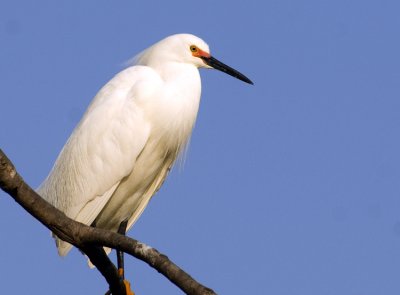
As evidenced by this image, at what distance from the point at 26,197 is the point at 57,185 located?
134 inches

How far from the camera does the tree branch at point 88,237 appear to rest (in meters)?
3.51

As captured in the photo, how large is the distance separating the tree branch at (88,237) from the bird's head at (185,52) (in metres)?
3.29

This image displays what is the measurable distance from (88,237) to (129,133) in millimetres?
3037

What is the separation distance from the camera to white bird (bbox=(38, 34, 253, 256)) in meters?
7.00

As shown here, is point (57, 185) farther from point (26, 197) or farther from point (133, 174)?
point (26, 197)

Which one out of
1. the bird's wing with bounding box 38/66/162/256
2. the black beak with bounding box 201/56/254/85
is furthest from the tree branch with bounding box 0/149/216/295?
the black beak with bounding box 201/56/254/85

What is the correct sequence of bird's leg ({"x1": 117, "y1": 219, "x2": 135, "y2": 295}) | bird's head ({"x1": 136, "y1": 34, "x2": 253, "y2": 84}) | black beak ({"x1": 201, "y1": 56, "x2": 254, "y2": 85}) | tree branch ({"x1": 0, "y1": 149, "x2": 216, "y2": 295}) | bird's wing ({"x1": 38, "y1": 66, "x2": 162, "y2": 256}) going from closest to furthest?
tree branch ({"x1": 0, "y1": 149, "x2": 216, "y2": 295}), bird's leg ({"x1": 117, "y1": 219, "x2": 135, "y2": 295}), bird's wing ({"x1": 38, "y1": 66, "x2": 162, "y2": 256}), bird's head ({"x1": 136, "y1": 34, "x2": 253, "y2": 84}), black beak ({"x1": 201, "y1": 56, "x2": 254, "y2": 85})

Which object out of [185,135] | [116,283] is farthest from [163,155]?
[116,283]

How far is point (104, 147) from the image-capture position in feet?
23.4

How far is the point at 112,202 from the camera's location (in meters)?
7.24

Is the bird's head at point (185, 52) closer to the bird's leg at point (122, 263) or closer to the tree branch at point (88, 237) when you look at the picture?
the bird's leg at point (122, 263)

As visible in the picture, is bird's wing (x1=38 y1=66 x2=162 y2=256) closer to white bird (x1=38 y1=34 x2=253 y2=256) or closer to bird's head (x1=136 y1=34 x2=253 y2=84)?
white bird (x1=38 y1=34 x2=253 y2=256)

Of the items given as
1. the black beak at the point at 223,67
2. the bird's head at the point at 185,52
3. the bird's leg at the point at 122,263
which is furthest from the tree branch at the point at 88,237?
the black beak at the point at 223,67

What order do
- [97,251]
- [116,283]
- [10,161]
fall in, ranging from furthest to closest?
[116,283], [97,251], [10,161]
